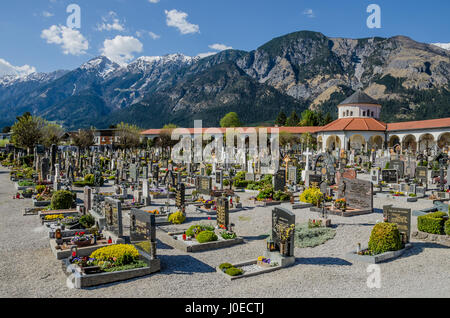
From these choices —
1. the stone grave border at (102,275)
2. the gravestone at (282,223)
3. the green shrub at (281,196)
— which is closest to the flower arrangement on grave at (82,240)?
the stone grave border at (102,275)

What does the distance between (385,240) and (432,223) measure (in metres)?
2.77

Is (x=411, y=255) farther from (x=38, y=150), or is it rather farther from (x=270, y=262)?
(x=38, y=150)

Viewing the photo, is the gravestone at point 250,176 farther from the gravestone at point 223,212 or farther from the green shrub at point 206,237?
the green shrub at point 206,237

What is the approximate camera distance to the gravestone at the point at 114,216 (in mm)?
11809

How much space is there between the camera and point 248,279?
9023 mm

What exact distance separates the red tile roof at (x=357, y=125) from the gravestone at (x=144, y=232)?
57.1 metres

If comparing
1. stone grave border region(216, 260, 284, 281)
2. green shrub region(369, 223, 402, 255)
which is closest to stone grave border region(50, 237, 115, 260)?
stone grave border region(216, 260, 284, 281)

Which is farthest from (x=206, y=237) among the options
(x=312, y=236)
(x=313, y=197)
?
(x=313, y=197)

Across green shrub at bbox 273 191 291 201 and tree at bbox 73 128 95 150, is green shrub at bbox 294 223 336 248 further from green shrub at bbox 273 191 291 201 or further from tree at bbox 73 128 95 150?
tree at bbox 73 128 95 150

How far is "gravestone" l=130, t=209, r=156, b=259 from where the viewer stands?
31.8 feet

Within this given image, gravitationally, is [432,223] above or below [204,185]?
below

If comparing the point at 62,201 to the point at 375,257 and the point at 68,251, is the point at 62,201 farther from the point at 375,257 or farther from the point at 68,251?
the point at 375,257

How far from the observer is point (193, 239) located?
1245 centimetres

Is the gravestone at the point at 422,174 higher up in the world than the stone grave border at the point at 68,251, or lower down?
higher up
